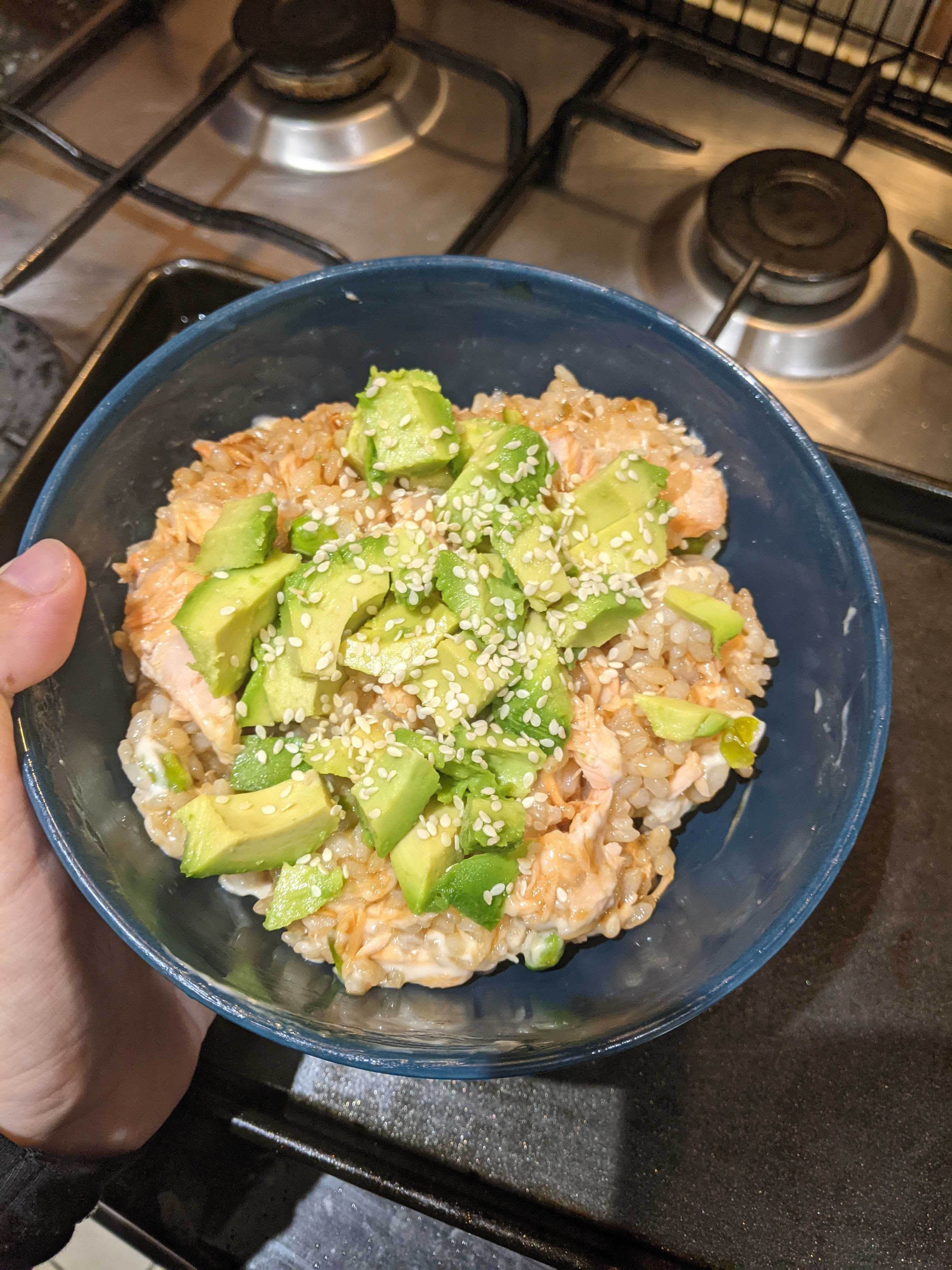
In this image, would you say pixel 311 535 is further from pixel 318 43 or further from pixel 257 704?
pixel 318 43

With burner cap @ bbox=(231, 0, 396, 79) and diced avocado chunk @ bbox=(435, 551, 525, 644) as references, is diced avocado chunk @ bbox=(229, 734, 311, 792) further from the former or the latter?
burner cap @ bbox=(231, 0, 396, 79)

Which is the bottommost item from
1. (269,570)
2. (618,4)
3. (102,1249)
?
(102,1249)

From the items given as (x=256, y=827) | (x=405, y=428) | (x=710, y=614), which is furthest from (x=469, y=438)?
(x=256, y=827)

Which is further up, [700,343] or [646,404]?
[700,343]

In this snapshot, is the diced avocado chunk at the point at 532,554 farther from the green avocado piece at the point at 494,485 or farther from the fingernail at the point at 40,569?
the fingernail at the point at 40,569

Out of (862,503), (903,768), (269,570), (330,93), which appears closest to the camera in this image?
(269,570)

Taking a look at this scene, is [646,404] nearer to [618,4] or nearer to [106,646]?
[106,646]

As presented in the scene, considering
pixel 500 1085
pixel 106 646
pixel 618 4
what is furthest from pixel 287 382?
pixel 618 4
